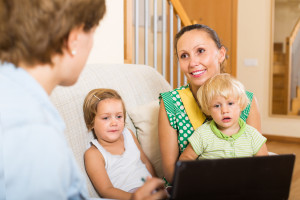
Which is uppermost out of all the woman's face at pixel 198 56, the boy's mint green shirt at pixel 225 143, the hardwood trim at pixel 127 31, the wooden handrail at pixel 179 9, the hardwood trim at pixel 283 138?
the wooden handrail at pixel 179 9

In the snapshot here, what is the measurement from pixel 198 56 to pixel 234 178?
2.28 feet

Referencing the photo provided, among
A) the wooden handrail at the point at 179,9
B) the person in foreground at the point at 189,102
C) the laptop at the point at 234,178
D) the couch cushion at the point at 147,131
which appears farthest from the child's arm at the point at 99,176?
the wooden handrail at the point at 179,9

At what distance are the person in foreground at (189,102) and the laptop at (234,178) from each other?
521 mm

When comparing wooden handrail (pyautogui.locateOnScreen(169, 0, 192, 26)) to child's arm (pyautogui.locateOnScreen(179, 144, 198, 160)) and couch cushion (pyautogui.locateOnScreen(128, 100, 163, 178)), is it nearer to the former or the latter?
couch cushion (pyautogui.locateOnScreen(128, 100, 163, 178))

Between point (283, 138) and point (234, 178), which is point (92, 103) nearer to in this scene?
point (234, 178)

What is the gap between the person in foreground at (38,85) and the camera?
0.60 metres

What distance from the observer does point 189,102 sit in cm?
153

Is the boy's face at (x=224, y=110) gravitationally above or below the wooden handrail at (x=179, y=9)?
below

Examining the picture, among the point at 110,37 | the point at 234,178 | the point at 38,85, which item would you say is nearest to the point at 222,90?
the point at 234,178

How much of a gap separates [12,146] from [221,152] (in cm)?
89

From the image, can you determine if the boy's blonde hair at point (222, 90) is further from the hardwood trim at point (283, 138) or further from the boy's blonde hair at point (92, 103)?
the hardwood trim at point (283, 138)

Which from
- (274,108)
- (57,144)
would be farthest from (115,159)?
(274,108)

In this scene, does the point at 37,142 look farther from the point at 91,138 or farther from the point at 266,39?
the point at 266,39

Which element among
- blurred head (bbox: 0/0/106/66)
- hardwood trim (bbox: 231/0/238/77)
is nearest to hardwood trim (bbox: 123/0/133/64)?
blurred head (bbox: 0/0/106/66)
